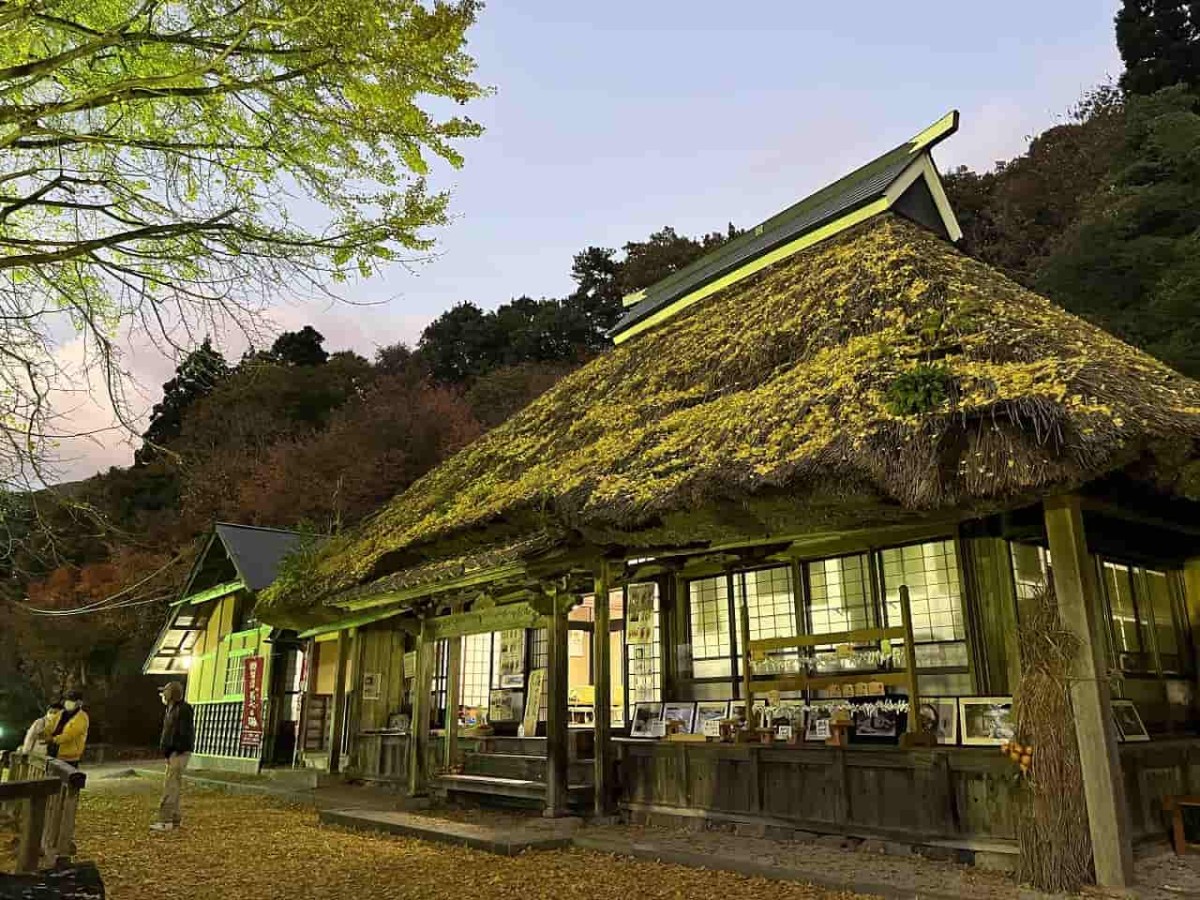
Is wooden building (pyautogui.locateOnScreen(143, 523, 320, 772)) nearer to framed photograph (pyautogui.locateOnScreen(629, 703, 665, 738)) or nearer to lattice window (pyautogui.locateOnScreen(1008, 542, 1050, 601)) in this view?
framed photograph (pyautogui.locateOnScreen(629, 703, 665, 738))

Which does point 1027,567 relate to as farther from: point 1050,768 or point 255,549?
point 255,549

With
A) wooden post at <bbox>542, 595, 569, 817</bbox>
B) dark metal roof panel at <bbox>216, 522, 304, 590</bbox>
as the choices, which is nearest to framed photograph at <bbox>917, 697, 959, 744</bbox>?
wooden post at <bbox>542, 595, 569, 817</bbox>

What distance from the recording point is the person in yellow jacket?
916 centimetres

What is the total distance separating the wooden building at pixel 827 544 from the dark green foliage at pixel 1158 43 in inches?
865

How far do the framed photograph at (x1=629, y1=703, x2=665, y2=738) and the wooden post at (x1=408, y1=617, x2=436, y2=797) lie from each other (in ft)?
9.62

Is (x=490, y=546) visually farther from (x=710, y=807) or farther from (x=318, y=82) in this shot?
(x=318, y=82)

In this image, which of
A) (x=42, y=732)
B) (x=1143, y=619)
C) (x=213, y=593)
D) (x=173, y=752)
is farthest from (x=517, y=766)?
(x=213, y=593)

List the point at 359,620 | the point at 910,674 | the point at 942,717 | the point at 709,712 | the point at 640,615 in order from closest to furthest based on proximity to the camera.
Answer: the point at 910,674, the point at 942,717, the point at 709,712, the point at 640,615, the point at 359,620

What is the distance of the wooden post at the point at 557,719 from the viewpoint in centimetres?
900

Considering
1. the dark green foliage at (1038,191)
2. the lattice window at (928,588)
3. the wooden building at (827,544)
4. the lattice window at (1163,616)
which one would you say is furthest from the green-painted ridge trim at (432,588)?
the dark green foliage at (1038,191)

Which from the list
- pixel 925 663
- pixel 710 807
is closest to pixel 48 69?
pixel 710 807

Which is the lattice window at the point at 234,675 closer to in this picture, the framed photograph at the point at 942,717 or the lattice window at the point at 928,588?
the lattice window at the point at 928,588

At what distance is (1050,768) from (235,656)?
17.4 metres

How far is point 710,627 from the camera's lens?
33.6ft
